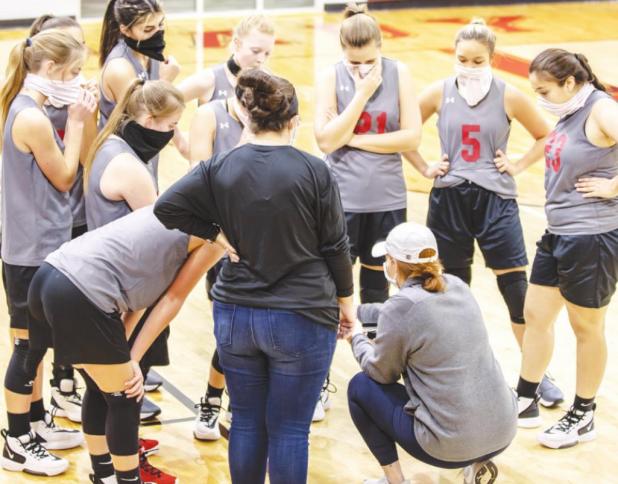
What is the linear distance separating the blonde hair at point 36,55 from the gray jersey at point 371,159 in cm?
119

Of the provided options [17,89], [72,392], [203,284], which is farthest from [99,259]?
[203,284]

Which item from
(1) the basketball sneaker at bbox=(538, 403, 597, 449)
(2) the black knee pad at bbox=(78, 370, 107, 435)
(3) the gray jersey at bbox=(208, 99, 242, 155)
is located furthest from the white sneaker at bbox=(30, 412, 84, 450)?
(1) the basketball sneaker at bbox=(538, 403, 597, 449)

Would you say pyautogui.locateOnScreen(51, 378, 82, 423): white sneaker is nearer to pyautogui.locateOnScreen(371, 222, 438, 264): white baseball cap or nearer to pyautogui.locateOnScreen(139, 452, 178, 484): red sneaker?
pyautogui.locateOnScreen(139, 452, 178, 484): red sneaker

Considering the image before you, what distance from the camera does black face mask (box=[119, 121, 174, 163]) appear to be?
3891 mm

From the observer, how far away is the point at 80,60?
4121 millimetres

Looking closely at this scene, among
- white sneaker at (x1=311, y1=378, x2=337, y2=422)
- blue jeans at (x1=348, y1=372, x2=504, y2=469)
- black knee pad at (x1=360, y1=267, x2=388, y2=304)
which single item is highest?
black knee pad at (x1=360, y1=267, x2=388, y2=304)

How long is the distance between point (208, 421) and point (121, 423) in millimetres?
883

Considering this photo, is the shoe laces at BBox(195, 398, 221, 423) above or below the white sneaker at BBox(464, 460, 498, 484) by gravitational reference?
below

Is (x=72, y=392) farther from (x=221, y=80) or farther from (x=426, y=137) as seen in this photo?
(x=426, y=137)

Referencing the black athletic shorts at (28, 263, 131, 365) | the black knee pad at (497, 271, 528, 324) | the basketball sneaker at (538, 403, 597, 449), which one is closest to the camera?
the black athletic shorts at (28, 263, 131, 365)

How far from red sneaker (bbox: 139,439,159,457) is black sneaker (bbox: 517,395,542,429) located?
60.2 inches

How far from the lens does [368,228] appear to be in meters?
4.81

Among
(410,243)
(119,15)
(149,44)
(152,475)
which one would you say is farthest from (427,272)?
(119,15)

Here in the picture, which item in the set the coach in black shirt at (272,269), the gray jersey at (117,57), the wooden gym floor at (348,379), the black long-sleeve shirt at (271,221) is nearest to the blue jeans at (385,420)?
the wooden gym floor at (348,379)
